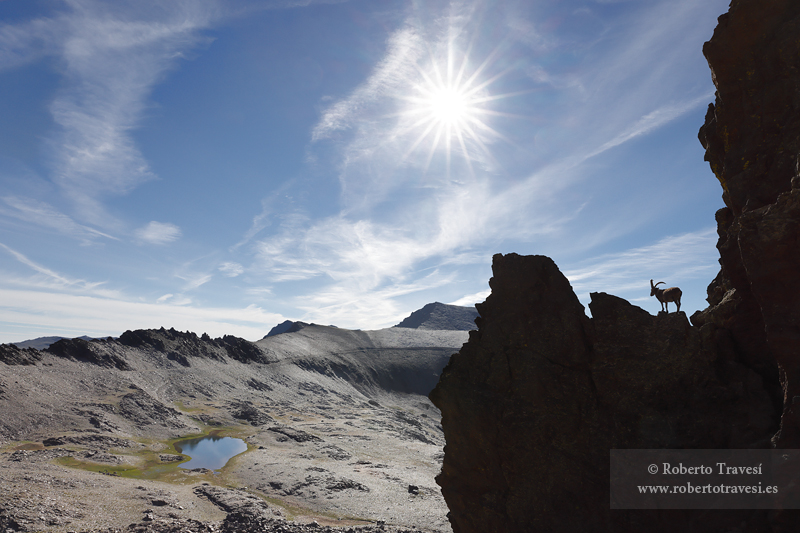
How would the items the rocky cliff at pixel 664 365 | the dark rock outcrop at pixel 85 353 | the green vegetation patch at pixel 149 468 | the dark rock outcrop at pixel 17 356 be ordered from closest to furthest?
the rocky cliff at pixel 664 365 → the green vegetation patch at pixel 149 468 → the dark rock outcrop at pixel 17 356 → the dark rock outcrop at pixel 85 353

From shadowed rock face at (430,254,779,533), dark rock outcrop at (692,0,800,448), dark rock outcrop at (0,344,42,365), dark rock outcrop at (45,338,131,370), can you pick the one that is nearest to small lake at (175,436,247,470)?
dark rock outcrop at (0,344,42,365)

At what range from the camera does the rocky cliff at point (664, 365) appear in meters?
15.3

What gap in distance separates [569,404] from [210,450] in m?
76.9

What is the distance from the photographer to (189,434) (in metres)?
85.8

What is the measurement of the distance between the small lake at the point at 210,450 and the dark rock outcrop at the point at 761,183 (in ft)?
227

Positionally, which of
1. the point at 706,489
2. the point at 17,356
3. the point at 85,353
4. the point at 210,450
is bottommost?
the point at 210,450

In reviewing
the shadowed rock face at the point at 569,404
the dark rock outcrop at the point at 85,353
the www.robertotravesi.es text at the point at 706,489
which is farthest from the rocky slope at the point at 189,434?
the www.robertotravesi.es text at the point at 706,489

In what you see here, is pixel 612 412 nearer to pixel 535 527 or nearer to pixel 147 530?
pixel 535 527

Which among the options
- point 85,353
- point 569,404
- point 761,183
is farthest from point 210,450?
point 761,183

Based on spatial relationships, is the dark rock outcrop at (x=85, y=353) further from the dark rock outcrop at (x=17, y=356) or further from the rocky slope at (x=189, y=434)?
the dark rock outcrop at (x=17, y=356)

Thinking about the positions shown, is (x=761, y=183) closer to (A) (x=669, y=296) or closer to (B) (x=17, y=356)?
(A) (x=669, y=296)

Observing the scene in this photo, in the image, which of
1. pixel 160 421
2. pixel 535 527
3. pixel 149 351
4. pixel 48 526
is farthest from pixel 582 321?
pixel 149 351

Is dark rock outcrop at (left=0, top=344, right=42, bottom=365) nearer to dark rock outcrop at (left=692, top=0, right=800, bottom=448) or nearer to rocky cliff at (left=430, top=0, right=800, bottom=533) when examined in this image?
rocky cliff at (left=430, top=0, right=800, bottom=533)

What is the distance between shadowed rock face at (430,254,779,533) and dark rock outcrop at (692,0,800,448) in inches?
65.7
